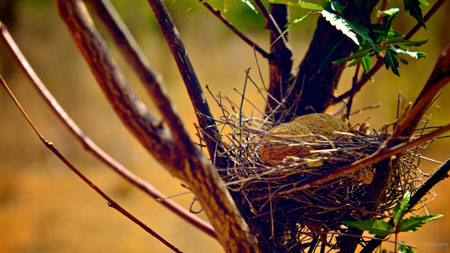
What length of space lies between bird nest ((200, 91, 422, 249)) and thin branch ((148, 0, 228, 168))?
0.02 m

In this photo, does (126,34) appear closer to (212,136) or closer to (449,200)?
(212,136)

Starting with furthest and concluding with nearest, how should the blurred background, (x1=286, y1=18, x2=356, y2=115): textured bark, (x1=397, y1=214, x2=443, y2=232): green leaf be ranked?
the blurred background, (x1=286, y1=18, x2=356, y2=115): textured bark, (x1=397, y1=214, x2=443, y2=232): green leaf

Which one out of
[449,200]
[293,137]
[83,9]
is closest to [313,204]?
[293,137]

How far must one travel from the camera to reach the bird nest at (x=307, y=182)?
1.73ft

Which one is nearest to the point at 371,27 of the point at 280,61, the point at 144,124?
the point at 280,61

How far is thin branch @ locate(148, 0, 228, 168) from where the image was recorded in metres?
0.58

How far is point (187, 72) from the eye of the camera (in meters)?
0.59

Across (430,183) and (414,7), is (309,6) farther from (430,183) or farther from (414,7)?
(430,183)

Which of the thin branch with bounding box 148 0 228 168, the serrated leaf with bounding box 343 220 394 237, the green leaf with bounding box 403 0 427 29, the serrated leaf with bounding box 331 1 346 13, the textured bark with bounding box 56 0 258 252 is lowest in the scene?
the serrated leaf with bounding box 343 220 394 237

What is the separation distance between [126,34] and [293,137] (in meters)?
0.34

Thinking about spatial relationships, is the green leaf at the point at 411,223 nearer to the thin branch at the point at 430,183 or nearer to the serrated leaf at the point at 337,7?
the thin branch at the point at 430,183

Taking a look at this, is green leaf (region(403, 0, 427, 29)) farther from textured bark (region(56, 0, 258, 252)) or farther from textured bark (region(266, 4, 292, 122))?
textured bark (region(56, 0, 258, 252))

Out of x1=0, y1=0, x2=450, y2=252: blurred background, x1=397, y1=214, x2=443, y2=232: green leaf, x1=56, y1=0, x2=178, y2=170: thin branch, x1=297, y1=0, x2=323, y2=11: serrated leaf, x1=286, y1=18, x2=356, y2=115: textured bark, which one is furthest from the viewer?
x1=0, y1=0, x2=450, y2=252: blurred background

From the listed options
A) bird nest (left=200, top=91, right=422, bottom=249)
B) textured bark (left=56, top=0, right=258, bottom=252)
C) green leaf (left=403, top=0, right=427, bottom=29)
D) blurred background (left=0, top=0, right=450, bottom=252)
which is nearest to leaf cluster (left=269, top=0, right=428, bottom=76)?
green leaf (left=403, top=0, right=427, bottom=29)
